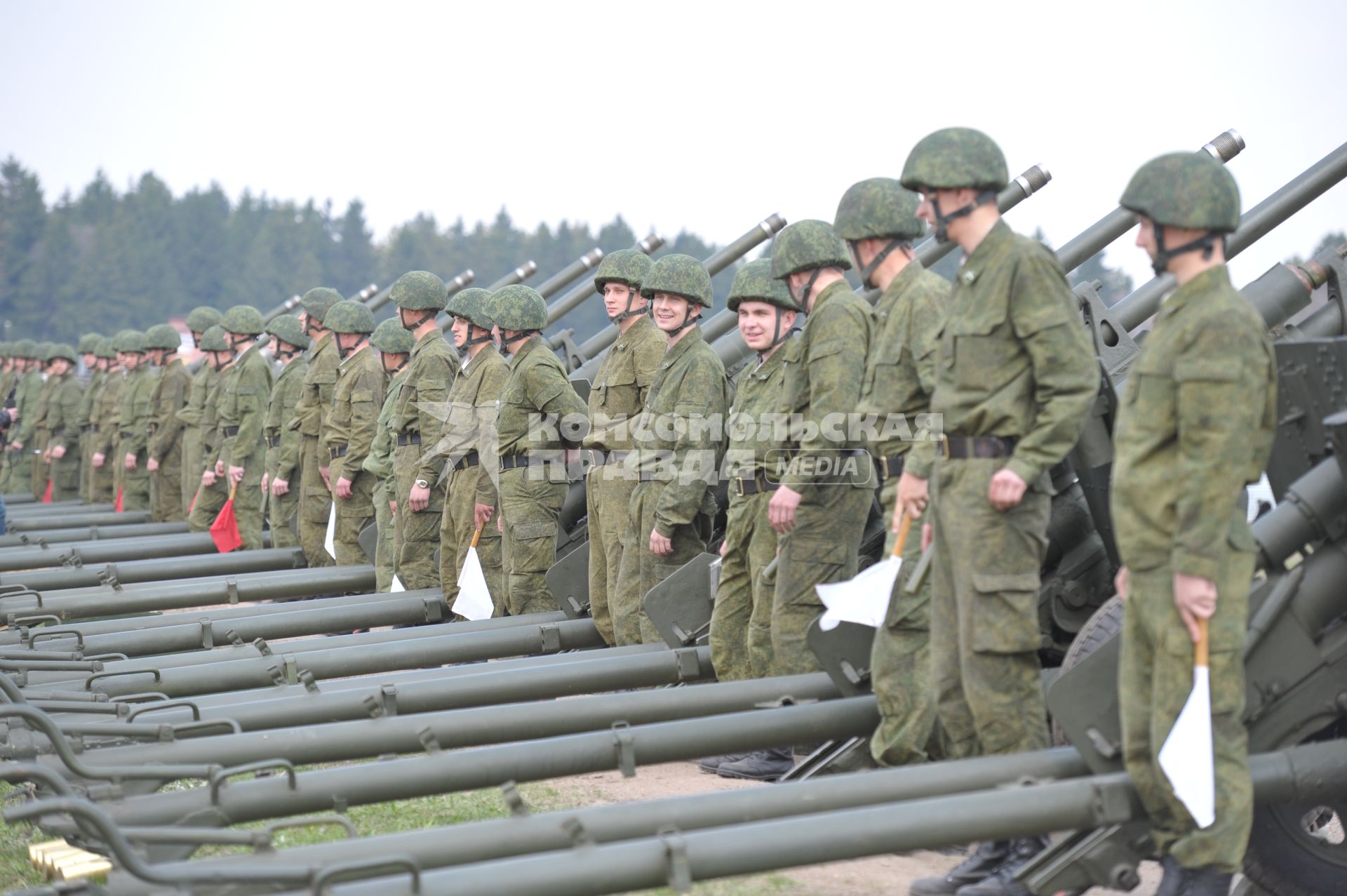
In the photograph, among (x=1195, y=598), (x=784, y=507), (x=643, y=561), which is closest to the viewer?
(x=1195, y=598)

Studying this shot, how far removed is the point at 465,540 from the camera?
28.3 feet

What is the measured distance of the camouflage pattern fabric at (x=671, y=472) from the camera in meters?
7.02

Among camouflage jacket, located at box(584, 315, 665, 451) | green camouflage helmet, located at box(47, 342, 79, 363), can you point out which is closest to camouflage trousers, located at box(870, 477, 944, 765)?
camouflage jacket, located at box(584, 315, 665, 451)

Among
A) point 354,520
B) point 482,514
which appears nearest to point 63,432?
point 354,520

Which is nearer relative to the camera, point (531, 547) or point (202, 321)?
point (531, 547)

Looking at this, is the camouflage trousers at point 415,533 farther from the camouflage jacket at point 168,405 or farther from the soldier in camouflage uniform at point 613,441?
the camouflage jacket at point 168,405

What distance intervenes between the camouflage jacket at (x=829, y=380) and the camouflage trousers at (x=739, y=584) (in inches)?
15.4

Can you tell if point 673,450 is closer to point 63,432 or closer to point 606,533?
point 606,533

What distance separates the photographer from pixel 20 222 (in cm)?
5606

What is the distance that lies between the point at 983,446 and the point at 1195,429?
30.1 inches

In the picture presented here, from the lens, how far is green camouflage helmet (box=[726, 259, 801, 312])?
6.42 metres

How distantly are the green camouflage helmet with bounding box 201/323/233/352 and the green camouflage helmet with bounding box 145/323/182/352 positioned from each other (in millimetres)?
1164

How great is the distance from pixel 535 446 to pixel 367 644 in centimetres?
145

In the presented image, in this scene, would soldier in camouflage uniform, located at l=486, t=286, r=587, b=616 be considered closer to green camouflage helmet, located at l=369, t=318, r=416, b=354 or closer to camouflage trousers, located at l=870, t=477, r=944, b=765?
green camouflage helmet, located at l=369, t=318, r=416, b=354
